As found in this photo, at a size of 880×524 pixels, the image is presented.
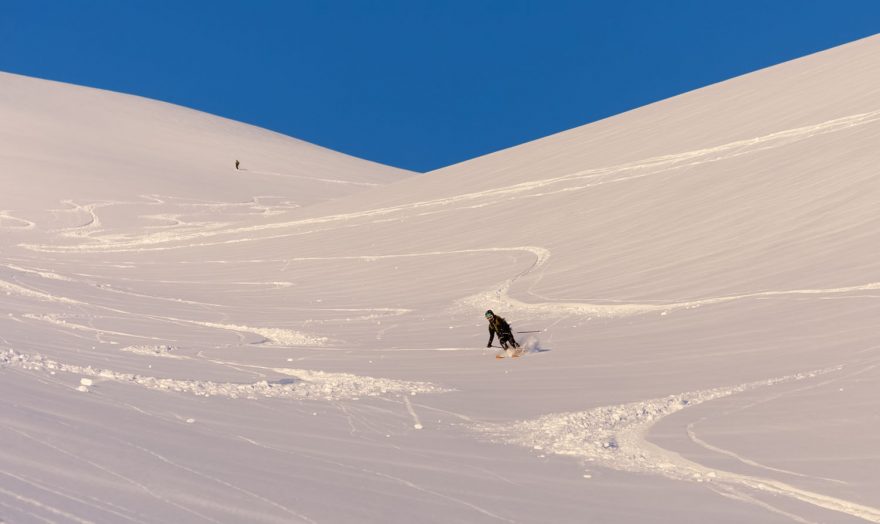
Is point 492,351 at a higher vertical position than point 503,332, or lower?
lower

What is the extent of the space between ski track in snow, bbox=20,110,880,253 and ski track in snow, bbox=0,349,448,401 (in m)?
13.3

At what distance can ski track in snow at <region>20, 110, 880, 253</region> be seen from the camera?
21844mm

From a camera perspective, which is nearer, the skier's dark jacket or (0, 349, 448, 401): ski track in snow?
(0, 349, 448, 401): ski track in snow

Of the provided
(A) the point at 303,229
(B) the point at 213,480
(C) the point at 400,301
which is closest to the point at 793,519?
(B) the point at 213,480

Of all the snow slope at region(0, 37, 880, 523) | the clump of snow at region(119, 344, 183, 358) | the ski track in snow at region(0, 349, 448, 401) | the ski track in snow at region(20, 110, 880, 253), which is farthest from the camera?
the ski track in snow at region(20, 110, 880, 253)

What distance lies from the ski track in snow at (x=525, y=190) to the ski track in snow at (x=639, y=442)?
1284cm

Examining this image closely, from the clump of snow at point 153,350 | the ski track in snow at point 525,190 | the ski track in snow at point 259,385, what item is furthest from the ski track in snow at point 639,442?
the ski track in snow at point 525,190

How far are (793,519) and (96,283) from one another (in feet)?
56.6

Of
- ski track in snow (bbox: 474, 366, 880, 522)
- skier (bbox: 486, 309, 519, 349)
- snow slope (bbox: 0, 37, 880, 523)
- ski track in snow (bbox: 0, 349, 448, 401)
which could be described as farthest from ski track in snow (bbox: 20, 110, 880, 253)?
ski track in snow (bbox: 0, 349, 448, 401)

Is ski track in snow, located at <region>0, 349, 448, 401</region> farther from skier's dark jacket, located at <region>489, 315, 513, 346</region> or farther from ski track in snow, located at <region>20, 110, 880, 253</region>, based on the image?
ski track in snow, located at <region>20, 110, 880, 253</region>

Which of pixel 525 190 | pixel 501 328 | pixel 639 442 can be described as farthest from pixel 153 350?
pixel 525 190

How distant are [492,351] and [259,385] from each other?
157 inches

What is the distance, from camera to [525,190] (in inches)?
1018

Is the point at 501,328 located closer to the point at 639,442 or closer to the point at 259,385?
the point at 259,385
